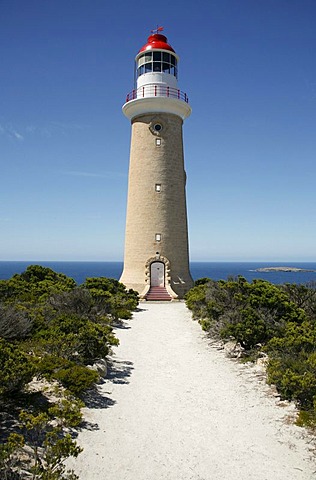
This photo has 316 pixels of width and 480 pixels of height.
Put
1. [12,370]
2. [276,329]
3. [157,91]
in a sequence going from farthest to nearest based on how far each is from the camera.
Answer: [157,91] → [276,329] → [12,370]

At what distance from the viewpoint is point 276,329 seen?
10.5 metres

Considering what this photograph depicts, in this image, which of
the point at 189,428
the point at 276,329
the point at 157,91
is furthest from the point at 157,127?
the point at 189,428

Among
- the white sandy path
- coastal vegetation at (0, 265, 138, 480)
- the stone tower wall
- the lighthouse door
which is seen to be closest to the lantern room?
the stone tower wall

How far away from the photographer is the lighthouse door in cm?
2189

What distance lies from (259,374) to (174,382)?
211 centimetres

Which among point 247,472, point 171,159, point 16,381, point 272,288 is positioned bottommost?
point 247,472

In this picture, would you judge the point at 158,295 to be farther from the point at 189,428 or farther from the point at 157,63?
the point at 189,428

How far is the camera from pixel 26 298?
1453 centimetres

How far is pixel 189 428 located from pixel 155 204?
52.7ft

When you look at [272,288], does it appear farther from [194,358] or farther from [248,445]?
[248,445]

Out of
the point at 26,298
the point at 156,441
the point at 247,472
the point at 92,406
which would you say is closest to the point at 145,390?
the point at 92,406

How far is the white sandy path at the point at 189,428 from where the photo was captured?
5.04 m

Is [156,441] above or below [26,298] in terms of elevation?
below

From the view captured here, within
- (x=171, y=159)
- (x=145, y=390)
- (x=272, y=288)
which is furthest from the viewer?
(x=171, y=159)
